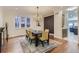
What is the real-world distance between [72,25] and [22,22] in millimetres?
1086

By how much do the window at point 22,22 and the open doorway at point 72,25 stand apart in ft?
2.94

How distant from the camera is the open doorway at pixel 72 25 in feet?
8.26

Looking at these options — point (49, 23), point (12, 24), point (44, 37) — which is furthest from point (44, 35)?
point (12, 24)

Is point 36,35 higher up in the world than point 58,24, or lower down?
lower down

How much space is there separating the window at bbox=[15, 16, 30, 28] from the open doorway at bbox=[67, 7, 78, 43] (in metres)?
0.90

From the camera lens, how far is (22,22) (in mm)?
2611

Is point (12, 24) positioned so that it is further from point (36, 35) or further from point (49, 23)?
point (49, 23)

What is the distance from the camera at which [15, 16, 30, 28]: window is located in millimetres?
2572

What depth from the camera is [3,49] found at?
8.26 ft

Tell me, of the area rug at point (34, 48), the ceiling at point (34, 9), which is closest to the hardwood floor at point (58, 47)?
the area rug at point (34, 48)

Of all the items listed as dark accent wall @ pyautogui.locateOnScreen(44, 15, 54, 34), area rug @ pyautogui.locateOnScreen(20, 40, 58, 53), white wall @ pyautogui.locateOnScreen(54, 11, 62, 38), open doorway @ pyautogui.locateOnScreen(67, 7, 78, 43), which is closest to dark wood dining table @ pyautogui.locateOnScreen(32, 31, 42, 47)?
area rug @ pyautogui.locateOnScreen(20, 40, 58, 53)

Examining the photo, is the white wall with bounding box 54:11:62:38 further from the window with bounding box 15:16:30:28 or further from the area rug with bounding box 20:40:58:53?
the window with bounding box 15:16:30:28
